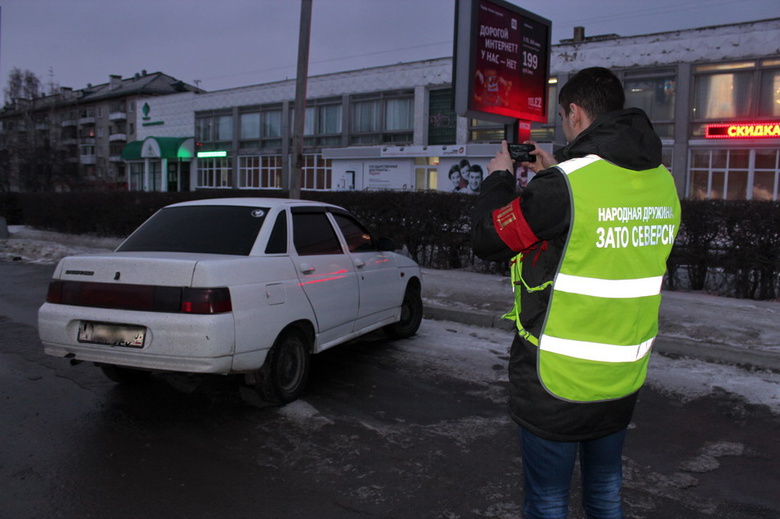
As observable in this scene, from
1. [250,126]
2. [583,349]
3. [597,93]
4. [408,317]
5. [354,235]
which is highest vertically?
[250,126]

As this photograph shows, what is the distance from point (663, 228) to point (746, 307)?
→ 723 centimetres

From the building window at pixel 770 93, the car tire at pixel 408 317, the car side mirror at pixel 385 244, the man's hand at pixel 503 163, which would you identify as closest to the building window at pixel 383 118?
the building window at pixel 770 93

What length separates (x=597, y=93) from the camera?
2098 mm

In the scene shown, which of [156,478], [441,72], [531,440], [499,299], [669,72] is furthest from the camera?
[441,72]

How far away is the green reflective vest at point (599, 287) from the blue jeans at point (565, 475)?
0.20 metres

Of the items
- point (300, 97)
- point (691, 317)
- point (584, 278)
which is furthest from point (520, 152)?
point (300, 97)

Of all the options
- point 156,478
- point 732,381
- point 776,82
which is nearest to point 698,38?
point 776,82

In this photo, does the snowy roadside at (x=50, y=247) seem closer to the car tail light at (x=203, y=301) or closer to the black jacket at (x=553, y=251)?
the car tail light at (x=203, y=301)

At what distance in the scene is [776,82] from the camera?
23.8 meters

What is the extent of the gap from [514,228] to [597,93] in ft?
1.90

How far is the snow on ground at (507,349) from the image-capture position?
550 cm

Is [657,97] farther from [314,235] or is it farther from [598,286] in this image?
[598,286]

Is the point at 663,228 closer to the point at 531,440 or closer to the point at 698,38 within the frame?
the point at 531,440

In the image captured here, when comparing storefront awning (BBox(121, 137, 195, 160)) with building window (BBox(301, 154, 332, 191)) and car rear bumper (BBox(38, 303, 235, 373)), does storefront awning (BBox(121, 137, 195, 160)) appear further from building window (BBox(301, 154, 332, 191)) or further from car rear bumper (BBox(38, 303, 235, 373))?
car rear bumper (BBox(38, 303, 235, 373))
